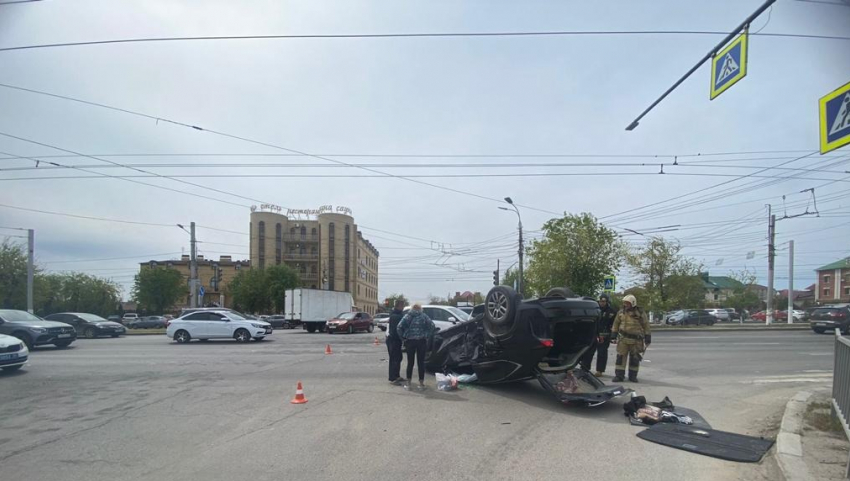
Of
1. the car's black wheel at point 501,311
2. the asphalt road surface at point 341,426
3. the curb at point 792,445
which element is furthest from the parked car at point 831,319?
the car's black wheel at point 501,311

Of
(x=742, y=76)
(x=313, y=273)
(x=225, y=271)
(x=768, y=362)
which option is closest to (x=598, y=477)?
(x=742, y=76)

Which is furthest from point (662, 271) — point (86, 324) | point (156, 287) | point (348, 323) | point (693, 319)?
point (156, 287)

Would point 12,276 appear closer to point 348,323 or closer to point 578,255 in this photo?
point 348,323

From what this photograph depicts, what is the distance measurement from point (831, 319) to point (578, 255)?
41.9 feet

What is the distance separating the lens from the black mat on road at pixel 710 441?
5.32m

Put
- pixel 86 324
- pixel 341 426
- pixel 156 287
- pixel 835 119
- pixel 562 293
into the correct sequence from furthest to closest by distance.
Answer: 1. pixel 156 287
2. pixel 86 324
3. pixel 562 293
4. pixel 341 426
5. pixel 835 119

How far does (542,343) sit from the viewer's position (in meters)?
7.50

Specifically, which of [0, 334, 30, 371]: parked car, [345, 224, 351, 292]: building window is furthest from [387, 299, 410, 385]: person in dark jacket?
[345, 224, 351, 292]: building window

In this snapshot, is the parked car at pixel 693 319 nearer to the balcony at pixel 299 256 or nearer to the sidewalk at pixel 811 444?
the sidewalk at pixel 811 444

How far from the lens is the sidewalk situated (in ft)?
15.0

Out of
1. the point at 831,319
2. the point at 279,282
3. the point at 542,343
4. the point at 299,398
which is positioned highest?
the point at 542,343

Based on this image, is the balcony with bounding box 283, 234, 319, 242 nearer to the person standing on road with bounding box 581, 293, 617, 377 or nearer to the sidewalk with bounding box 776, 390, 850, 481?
the person standing on road with bounding box 581, 293, 617, 377

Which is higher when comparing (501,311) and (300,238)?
(300,238)

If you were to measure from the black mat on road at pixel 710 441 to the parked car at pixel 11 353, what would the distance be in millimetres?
12843
